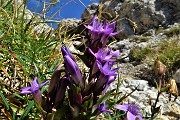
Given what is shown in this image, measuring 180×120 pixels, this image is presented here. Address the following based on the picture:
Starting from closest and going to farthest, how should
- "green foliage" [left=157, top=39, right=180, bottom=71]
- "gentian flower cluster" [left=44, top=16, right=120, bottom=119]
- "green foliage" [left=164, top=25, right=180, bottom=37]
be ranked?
"gentian flower cluster" [left=44, top=16, right=120, bottom=119]
"green foliage" [left=157, top=39, right=180, bottom=71]
"green foliage" [left=164, top=25, right=180, bottom=37]

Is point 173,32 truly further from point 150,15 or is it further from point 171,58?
point 171,58

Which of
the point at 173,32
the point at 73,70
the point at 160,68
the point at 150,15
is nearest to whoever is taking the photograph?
the point at 73,70

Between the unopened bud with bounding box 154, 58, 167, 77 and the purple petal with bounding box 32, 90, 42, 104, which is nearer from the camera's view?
the purple petal with bounding box 32, 90, 42, 104

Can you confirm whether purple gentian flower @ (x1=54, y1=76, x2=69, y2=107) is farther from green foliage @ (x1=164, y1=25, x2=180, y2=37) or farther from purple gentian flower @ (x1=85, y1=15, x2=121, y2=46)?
green foliage @ (x1=164, y1=25, x2=180, y2=37)

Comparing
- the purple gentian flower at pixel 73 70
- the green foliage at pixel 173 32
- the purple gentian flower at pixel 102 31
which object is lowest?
the purple gentian flower at pixel 73 70

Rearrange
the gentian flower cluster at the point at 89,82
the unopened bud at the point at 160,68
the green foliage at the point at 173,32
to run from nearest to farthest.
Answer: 1. the gentian flower cluster at the point at 89,82
2. the unopened bud at the point at 160,68
3. the green foliage at the point at 173,32

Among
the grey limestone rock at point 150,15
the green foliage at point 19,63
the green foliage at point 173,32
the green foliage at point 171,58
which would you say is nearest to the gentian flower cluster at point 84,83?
the green foliage at point 19,63

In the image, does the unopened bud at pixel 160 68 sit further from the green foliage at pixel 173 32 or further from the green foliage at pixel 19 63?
the green foliage at pixel 173 32

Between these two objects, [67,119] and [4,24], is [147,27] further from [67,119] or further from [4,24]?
[67,119]

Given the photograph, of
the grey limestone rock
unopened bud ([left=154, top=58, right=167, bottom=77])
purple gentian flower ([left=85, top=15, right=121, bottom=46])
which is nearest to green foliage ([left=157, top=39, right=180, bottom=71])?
the grey limestone rock

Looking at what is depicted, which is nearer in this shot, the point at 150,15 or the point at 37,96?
the point at 37,96

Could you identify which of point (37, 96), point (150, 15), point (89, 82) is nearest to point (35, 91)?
point (37, 96)
